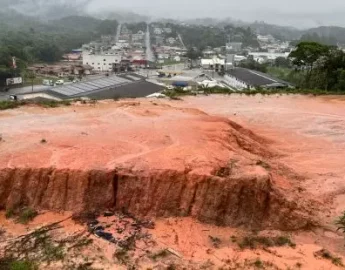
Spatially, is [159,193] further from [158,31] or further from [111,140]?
[158,31]

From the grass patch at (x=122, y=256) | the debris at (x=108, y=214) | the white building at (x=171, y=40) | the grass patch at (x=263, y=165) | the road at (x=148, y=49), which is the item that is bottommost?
the road at (x=148, y=49)

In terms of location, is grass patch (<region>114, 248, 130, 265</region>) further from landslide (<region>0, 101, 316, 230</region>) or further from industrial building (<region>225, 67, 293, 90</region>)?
industrial building (<region>225, 67, 293, 90</region>)

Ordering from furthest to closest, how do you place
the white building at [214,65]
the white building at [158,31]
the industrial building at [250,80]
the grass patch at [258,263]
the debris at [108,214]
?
the white building at [158,31], the white building at [214,65], the industrial building at [250,80], the debris at [108,214], the grass patch at [258,263]

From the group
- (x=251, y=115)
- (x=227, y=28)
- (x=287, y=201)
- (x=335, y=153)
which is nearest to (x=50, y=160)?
(x=287, y=201)

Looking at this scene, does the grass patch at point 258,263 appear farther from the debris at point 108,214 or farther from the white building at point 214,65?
the white building at point 214,65

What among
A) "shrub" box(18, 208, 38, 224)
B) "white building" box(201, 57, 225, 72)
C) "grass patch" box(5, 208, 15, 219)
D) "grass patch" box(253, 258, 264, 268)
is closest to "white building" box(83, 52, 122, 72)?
"white building" box(201, 57, 225, 72)

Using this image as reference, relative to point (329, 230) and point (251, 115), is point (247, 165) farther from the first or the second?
point (251, 115)

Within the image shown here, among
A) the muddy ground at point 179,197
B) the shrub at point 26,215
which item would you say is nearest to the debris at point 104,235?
the muddy ground at point 179,197
